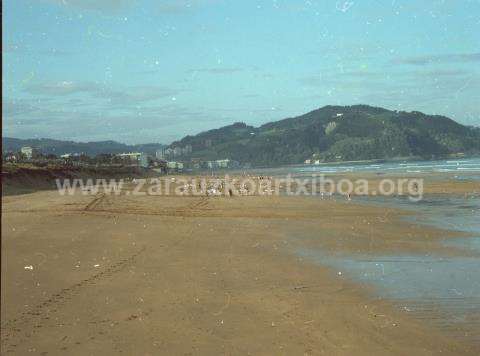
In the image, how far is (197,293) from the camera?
950 centimetres

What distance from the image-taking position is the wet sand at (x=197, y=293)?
6770 mm

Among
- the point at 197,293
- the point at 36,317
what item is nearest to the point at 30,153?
the point at 197,293

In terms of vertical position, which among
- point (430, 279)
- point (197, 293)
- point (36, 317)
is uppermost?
point (36, 317)

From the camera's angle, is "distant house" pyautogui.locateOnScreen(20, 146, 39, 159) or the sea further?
"distant house" pyautogui.locateOnScreen(20, 146, 39, 159)

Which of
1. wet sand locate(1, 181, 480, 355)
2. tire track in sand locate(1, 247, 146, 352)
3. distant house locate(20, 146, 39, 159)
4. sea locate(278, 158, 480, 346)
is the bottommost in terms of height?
sea locate(278, 158, 480, 346)

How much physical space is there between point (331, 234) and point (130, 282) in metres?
10.1

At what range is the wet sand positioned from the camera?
6.77 meters

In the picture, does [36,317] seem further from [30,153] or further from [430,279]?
[30,153]

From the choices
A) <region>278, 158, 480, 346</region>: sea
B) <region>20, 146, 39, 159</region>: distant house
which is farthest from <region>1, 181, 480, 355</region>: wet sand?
<region>20, 146, 39, 159</region>: distant house

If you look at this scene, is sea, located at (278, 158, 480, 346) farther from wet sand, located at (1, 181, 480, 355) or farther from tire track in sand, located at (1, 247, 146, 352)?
tire track in sand, located at (1, 247, 146, 352)

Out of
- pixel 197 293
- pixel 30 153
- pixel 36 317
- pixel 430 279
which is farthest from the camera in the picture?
pixel 30 153

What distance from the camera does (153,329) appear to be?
7.28 m

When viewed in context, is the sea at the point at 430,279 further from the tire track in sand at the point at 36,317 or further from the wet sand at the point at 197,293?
the tire track in sand at the point at 36,317

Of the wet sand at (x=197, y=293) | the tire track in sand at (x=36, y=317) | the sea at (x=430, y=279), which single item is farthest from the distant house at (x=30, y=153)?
the tire track in sand at (x=36, y=317)
